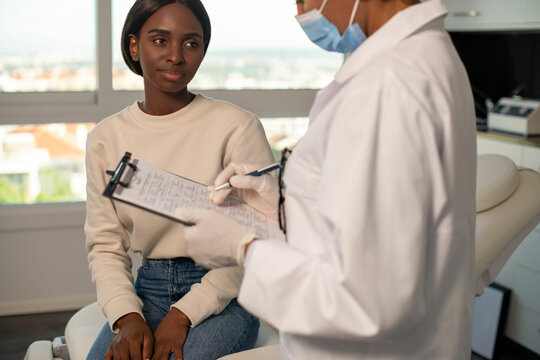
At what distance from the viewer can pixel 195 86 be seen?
327cm

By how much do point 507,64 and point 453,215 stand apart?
113 inches

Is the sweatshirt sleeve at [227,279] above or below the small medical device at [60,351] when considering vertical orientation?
above

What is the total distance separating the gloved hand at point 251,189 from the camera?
4.07 feet

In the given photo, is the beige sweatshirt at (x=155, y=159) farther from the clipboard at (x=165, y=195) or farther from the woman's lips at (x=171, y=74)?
the clipboard at (x=165, y=195)

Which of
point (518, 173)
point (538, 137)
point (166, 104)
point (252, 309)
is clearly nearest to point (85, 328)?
point (166, 104)

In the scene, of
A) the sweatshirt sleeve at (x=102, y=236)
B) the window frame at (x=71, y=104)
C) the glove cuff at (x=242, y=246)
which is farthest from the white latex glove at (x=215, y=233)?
the window frame at (x=71, y=104)

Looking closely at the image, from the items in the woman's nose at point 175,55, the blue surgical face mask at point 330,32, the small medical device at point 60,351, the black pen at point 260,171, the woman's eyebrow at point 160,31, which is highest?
the blue surgical face mask at point 330,32

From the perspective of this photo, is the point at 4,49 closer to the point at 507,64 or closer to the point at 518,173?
the point at 518,173

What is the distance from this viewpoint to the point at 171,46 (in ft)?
5.01

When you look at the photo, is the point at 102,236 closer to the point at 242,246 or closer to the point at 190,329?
the point at 190,329

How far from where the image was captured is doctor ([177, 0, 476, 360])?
814 mm

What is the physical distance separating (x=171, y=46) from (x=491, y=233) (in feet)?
3.19

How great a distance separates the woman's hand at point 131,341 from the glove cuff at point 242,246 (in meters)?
0.48

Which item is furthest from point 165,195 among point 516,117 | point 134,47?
point 516,117
